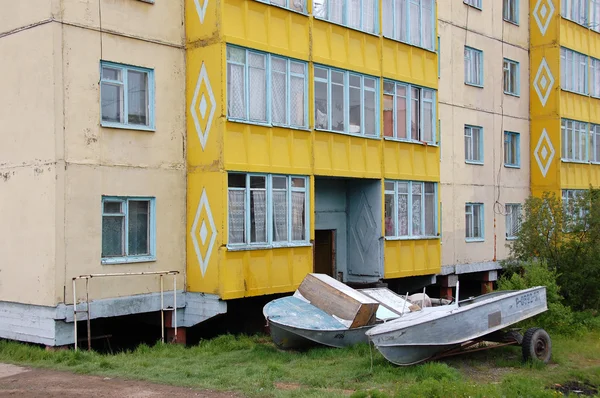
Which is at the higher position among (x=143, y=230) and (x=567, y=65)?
(x=567, y=65)

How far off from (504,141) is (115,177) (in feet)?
57.9

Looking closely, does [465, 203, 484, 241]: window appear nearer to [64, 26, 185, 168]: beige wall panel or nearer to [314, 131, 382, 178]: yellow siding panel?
[314, 131, 382, 178]: yellow siding panel

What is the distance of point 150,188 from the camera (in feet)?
54.2

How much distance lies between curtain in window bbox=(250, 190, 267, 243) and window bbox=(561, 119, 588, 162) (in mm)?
16683

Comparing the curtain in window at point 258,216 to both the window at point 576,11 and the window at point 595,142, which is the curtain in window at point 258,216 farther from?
the window at point 595,142

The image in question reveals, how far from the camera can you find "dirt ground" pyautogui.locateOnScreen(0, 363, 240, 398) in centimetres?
1133

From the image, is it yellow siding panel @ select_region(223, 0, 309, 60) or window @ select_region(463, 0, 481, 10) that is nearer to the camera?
yellow siding panel @ select_region(223, 0, 309, 60)

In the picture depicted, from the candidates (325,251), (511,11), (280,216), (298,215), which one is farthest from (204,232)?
(511,11)

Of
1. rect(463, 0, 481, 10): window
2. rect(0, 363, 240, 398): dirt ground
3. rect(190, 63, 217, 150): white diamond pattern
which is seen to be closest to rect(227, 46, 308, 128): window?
rect(190, 63, 217, 150): white diamond pattern

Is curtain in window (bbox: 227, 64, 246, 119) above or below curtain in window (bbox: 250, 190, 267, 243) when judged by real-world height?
above

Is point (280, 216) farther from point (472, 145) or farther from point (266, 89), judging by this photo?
point (472, 145)

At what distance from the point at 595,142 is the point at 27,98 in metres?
24.8

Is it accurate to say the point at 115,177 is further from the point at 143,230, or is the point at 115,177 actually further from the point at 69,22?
the point at 69,22

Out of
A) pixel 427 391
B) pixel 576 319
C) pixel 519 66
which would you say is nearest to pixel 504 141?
pixel 519 66
